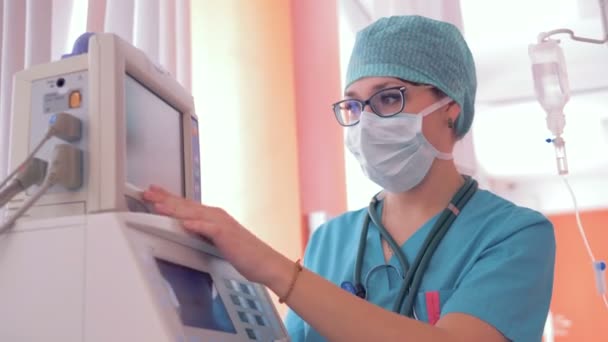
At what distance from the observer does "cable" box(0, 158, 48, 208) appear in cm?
78

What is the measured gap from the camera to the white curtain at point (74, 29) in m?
1.27

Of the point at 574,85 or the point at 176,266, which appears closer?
the point at 176,266

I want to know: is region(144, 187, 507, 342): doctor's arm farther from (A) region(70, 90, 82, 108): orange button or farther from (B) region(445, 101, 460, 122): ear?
(B) region(445, 101, 460, 122): ear

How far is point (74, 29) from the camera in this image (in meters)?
1.42

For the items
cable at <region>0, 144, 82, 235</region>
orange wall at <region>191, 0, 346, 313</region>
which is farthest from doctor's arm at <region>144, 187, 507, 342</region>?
orange wall at <region>191, 0, 346, 313</region>

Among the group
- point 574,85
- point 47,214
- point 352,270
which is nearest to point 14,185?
point 47,214

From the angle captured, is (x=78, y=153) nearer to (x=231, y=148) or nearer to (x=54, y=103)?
(x=54, y=103)

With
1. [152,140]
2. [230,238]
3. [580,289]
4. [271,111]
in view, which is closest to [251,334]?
[230,238]

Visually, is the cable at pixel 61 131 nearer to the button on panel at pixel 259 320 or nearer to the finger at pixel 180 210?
the finger at pixel 180 210

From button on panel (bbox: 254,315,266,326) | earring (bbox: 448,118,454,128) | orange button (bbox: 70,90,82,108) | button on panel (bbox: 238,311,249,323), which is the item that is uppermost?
earring (bbox: 448,118,454,128)

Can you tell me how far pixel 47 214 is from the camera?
79 cm

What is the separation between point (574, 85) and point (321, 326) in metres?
3.56

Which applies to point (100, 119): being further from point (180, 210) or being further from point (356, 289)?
point (356, 289)

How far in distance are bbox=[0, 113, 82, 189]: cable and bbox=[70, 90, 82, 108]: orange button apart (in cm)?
2
